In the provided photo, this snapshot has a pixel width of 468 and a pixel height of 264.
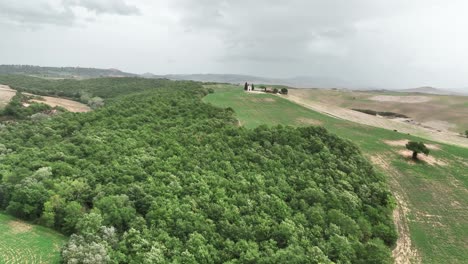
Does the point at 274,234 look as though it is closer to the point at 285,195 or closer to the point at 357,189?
the point at 285,195

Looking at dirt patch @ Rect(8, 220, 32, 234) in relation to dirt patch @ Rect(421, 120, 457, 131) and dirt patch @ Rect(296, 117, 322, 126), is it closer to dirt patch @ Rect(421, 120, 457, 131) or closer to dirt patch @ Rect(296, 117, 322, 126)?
dirt patch @ Rect(296, 117, 322, 126)

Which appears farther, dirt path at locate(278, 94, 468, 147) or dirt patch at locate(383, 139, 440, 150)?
dirt path at locate(278, 94, 468, 147)

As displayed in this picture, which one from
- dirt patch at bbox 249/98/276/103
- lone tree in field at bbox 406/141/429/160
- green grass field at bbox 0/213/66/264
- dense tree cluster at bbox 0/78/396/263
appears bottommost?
green grass field at bbox 0/213/66/264

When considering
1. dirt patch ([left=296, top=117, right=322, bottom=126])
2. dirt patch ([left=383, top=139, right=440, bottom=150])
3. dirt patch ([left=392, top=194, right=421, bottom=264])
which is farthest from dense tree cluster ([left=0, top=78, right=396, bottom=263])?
dirt patch ([left=296, top=117, right=322, bottom=126])

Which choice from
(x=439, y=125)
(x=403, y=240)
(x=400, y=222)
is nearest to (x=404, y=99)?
(x=439, y=125)

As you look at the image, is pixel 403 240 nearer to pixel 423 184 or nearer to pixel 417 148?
pixel 423 184

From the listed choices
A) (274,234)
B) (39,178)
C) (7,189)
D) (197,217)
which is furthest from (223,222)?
(7,189)
